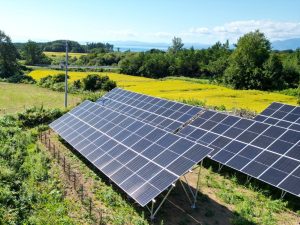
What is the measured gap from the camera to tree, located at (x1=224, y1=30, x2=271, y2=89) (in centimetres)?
7412

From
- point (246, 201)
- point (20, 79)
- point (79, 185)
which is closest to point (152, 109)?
point (79, 185)

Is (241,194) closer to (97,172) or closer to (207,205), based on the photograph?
(207,205)

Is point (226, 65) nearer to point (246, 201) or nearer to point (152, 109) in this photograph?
point (152, 109)

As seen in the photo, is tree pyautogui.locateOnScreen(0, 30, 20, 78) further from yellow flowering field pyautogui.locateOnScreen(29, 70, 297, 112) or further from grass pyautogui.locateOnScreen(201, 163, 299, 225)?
grass pyautogui.locateOnScreen(201, 163, 299, 225)

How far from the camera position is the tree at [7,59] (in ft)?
264

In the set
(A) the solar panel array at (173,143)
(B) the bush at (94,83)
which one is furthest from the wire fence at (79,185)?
(B) the bush at (94,83)

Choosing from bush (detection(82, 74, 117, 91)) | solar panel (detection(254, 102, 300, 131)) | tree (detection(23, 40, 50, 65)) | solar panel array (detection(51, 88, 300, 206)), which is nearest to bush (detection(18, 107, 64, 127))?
solar panel array (detection(51, 88, 300, 206))

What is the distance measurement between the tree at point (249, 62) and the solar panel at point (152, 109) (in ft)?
147

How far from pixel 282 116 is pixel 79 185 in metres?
17.6

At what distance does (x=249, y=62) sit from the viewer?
259 ft

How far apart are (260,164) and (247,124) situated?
4.98 meters

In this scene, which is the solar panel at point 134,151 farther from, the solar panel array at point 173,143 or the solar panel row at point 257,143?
the solar panel row at point 257,143

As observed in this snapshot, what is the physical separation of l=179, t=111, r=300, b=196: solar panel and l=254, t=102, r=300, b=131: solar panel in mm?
3340

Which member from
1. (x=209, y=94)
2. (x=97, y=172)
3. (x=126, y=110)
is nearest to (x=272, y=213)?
(x=97, y=172)
